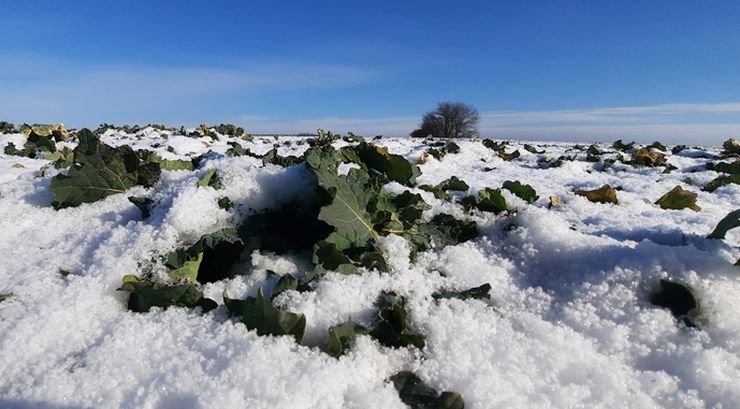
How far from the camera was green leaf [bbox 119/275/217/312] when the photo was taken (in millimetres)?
1775

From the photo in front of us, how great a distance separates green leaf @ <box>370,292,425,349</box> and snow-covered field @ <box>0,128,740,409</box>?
3cm

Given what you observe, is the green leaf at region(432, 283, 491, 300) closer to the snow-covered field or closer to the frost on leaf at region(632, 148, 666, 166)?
the snow-covered field

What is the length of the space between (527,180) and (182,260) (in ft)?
11.0

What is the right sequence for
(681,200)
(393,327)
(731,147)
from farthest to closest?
(731,147)
(681,200)
(393,327)

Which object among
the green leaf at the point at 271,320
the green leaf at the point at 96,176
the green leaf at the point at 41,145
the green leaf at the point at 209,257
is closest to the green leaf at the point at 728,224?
the green leaf at the point at 271,320

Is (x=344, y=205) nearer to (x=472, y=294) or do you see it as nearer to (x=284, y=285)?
(x=284, y=285)

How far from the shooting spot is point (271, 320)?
1.59m

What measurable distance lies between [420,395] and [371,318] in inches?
14.4

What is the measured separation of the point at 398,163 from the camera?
112 inches

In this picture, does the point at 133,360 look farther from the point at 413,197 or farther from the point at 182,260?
the point at 413,197

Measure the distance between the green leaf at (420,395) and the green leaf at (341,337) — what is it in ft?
0.58

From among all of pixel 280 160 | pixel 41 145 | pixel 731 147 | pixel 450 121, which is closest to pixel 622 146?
pixel 731 147

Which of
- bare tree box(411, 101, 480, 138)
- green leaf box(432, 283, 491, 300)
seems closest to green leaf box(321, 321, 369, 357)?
green leaf box(432, 283, 491, 300)

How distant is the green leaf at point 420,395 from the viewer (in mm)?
1414
